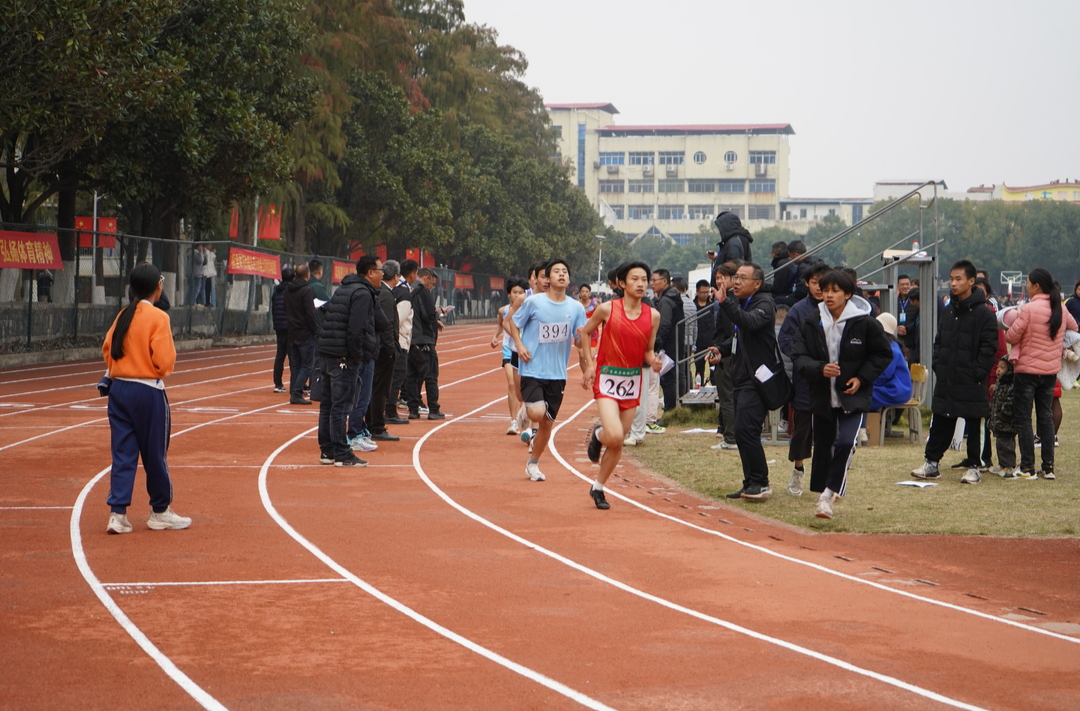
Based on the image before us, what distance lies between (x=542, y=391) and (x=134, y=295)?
12.7 ft

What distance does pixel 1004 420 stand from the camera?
37.8 ft

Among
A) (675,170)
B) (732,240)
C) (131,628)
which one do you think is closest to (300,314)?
(732,240)

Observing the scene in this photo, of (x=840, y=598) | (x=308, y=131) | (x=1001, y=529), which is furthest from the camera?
(x=308, y=131)

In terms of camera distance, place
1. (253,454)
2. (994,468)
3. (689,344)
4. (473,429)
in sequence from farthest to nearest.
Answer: (689,344) → (473,429) → (253,454) → (994,468)

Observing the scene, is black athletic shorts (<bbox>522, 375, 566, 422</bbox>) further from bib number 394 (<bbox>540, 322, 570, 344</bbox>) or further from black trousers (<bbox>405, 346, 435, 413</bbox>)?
black trousers (<bbox>405, 346, 435, 413</bbox>)

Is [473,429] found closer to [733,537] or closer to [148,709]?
[733,537]

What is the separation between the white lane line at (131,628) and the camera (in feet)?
16.4

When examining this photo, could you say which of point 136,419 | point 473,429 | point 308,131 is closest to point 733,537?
point 136,419

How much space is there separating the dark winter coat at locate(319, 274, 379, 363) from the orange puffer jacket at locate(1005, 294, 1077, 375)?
580 centimetres

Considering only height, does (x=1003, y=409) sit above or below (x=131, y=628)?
above

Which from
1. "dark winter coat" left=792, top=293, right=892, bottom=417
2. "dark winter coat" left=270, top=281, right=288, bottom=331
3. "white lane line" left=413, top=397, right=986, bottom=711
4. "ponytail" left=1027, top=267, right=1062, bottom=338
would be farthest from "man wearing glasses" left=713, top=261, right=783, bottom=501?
"dark winter coat" left=270, top=281, right=288, bottom=331

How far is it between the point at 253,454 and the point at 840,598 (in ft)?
24.2

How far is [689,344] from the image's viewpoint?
1897 centimetres

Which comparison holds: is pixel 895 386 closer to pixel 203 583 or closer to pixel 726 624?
pixel 726 624
